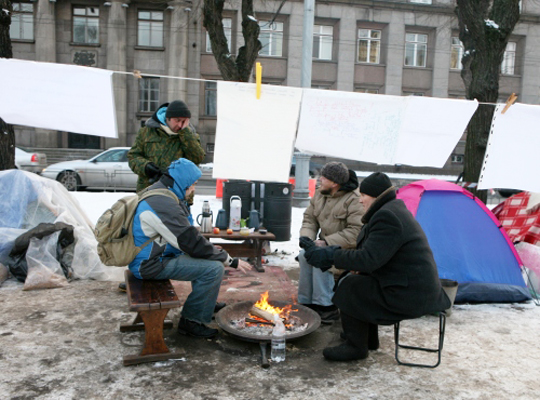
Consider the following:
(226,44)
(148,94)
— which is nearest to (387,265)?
(226,44)

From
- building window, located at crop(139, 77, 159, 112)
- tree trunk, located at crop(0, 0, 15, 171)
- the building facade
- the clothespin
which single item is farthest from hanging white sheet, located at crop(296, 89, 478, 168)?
building window, located at crop(139, 77, 159, 112)

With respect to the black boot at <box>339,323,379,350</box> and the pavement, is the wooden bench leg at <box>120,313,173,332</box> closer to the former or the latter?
the pavement

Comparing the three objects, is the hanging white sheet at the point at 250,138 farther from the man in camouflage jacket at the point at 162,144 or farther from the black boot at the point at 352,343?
the black boot at the point at 352,343

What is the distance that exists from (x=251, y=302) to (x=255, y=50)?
26.2ft

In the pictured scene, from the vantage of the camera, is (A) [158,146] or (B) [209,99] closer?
(A) [158,146]

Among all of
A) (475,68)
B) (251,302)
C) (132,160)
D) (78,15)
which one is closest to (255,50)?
(475,68)

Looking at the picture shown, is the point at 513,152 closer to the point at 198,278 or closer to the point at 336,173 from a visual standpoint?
the point at 336,173

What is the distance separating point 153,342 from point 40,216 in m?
3.09

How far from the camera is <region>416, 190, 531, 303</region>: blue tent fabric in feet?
16.3

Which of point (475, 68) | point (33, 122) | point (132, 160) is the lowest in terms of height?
point (132, 160)

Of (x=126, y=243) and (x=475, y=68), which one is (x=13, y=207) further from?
(x=475, y=68)

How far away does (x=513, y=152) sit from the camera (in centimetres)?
501

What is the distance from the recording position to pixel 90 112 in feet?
15.4

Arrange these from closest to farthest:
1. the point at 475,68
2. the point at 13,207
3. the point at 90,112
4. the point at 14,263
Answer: the point at 90,112 < the point at 14,263 < the point at 13,207 < the point at 475,68
